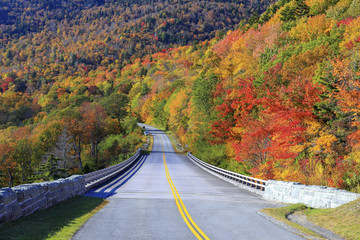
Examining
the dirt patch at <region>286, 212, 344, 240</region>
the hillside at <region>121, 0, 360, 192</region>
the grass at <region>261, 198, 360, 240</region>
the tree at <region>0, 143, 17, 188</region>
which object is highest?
the hillside at <region>121, 0, 360, 192</region>

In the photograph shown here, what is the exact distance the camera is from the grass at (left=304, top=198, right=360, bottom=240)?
8117 millimetres

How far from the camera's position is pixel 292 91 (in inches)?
990

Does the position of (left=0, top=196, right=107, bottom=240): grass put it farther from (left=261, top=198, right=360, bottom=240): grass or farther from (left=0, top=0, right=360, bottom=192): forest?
(left=0, top=0, right=360, bottom=192): forest

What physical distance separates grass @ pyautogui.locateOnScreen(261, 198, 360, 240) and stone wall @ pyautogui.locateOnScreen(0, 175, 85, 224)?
8.20 m

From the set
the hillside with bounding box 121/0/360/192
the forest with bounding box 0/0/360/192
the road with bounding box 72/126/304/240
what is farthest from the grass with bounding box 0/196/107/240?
the hillside with bounding box 121/0/360/192

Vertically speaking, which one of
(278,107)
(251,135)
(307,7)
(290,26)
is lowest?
(251,135)

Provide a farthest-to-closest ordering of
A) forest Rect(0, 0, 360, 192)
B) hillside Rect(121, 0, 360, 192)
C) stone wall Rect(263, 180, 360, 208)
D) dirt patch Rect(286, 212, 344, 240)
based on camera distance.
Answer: forest Rect(0, 0, 360, 192)
hillside Rect(121, 0, 360, 192)
stone wall Rect(263, 180, 360, 208)
dirt patch Rect(286, 212, 344, 240)

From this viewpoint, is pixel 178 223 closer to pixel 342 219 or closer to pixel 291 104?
pixel 342 219

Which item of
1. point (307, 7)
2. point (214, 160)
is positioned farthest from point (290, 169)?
point (307, 7)

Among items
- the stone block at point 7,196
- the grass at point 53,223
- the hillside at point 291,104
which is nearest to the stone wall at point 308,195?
the hillside at point 291,104

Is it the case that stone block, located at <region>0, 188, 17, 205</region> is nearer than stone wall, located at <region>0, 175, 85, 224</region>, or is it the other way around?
stone block, located at <region>0, 188, 17, 205</region>

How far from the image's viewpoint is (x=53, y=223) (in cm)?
929

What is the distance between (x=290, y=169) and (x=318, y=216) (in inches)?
592

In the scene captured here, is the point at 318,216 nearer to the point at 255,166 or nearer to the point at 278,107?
the point at 278,107
